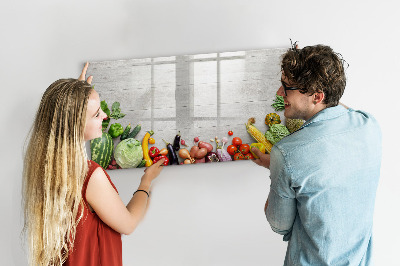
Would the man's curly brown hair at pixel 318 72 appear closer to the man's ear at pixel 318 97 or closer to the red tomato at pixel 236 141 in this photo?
the man's ear at pixel 318 97

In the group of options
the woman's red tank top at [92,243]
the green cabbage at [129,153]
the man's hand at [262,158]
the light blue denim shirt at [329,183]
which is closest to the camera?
the light blue denim shirt at [329,183]

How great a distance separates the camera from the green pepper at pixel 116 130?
1896mm

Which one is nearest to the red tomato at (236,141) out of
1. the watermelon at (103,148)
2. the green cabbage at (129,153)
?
the green cabbage at (129,153)

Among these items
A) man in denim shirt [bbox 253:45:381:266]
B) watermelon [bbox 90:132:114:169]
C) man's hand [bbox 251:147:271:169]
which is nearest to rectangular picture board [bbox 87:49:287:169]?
watermelon [bbox 90:132:114:169]

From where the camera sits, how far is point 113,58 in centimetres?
196

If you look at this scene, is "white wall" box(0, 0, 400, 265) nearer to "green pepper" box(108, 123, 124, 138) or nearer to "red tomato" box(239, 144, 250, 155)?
"red tomato" box(239, 144, 250, 155)

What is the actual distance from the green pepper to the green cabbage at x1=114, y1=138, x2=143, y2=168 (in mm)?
45

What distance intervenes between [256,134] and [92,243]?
0.81 m

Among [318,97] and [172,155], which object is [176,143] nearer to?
[172,155]

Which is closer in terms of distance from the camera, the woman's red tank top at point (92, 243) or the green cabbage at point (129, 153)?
the woman's red tank top at point (92, 243)

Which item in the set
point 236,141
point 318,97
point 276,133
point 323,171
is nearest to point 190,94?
point 236,141

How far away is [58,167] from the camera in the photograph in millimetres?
1258

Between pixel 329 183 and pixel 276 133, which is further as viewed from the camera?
pixel 276 133

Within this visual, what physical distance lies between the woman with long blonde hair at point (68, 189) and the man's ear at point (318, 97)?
0.65 m
